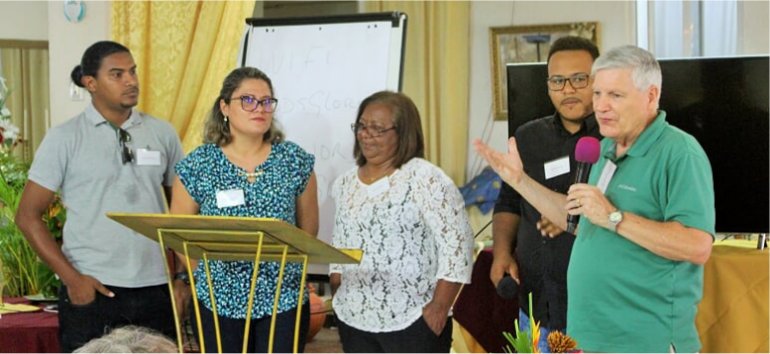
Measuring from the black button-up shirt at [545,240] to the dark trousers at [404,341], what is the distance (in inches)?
11.5

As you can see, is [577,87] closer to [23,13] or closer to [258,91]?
[258,91]

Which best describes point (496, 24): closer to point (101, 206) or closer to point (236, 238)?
point (101, 206)

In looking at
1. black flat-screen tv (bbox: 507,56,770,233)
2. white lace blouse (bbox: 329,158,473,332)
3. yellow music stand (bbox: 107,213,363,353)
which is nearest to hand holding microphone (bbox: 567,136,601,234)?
yellow music stand (bbox: 107,213,363,353)

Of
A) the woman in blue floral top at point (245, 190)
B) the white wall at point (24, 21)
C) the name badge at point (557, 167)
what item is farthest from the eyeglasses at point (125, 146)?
the white wall at point (24, 21)

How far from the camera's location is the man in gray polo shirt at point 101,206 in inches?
137

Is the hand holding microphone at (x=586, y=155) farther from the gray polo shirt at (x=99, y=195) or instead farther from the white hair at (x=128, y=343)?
the gray polo shirt at (x=99, y=195)

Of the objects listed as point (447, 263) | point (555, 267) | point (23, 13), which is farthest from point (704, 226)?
point (23, 13)

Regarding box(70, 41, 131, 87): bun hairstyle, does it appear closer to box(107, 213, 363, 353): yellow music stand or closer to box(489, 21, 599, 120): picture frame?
box(107, 213, 363, 353): yellow music stand

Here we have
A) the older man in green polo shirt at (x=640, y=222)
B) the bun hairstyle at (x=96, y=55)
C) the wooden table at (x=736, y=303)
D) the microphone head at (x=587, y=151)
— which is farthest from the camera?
the bun hairstyle at (x=96, y=55)

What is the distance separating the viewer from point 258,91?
3.21m

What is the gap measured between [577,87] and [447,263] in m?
0.66

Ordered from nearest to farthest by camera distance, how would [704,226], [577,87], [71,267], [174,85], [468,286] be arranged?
[704,226], [577,87], [71,267], [468,286], [174,85]

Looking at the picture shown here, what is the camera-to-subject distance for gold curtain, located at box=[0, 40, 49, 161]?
24.6 feet

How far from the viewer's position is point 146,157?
11.8 feet
